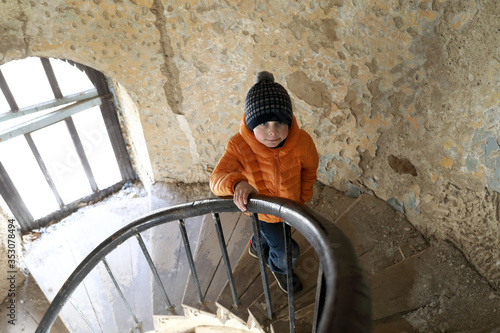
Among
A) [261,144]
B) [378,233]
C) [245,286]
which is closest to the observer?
[261,144]

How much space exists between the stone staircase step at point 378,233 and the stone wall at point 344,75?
90mm

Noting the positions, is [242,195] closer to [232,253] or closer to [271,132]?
[271,132]

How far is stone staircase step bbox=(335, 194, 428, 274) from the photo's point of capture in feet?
7.18

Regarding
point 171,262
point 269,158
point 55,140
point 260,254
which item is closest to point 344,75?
point 269,158

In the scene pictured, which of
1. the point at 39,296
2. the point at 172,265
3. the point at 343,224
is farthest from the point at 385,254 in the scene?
the point at 39,296

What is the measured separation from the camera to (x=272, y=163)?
5.70 ft

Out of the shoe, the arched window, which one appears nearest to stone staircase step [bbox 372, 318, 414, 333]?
the shoe

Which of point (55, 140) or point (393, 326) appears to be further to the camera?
point (55, 140)

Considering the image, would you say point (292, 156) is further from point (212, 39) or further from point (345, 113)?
point (212, 39)

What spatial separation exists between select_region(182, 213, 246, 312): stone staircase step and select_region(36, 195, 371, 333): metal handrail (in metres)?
0.68

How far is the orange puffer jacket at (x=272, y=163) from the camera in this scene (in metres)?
1.68

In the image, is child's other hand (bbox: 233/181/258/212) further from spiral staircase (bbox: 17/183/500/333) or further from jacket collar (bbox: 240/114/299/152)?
spiral staircase (bbox: 17/183/500/333)

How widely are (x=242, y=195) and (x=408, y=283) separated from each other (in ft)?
3.94

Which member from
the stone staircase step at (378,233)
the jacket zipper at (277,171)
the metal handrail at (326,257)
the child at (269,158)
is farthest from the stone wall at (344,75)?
the metal handrail at (326,257)
